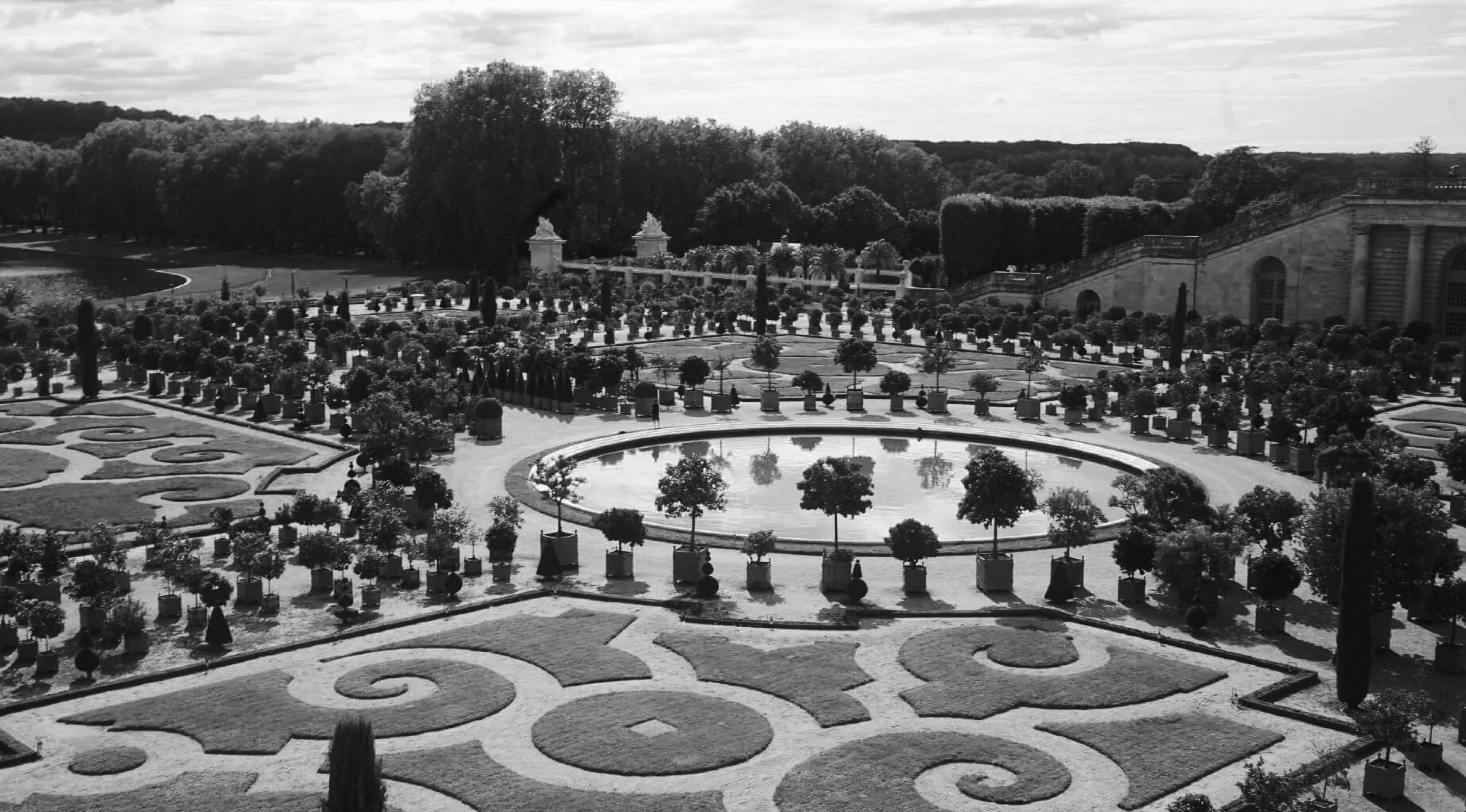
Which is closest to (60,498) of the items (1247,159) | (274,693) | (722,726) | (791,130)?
(274,693)

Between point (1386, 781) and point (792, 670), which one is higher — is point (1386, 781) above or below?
above

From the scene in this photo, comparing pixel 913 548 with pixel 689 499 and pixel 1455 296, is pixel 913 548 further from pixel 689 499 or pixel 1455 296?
pixel 1455 296

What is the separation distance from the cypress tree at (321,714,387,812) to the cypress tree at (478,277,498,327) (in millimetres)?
61963

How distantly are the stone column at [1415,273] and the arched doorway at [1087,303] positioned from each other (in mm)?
17584

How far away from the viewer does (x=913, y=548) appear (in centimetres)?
3481

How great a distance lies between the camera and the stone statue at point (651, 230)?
112250 millimetres

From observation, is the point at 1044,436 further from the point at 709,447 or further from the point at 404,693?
the point at 404,693

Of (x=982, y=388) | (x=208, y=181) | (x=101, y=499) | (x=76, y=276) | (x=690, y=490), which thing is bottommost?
(x=101, y=499)

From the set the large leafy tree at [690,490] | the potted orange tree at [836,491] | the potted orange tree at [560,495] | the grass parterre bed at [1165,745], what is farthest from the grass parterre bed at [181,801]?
the potted orange tree at [836,491]

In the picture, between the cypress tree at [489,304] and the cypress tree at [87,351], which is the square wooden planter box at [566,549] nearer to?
the cypress tree at [87,351]

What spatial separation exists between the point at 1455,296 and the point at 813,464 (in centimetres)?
4709

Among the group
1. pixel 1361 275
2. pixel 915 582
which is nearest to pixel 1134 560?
pixel 915 582

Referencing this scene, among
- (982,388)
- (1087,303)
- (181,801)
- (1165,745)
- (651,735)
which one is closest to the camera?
(181,801)

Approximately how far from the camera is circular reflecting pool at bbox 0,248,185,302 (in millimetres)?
122375
